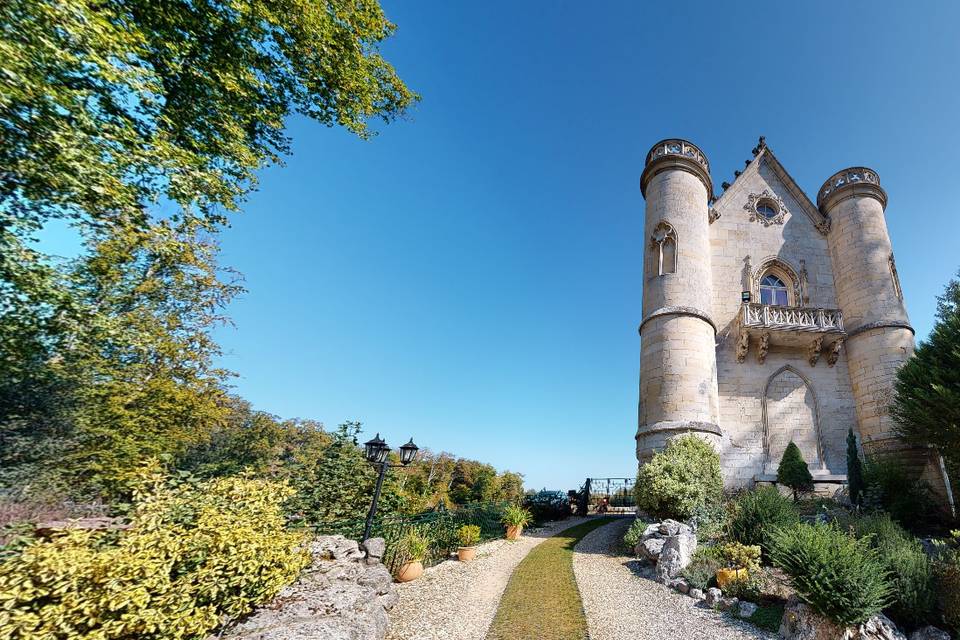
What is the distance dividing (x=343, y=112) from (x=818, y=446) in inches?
760

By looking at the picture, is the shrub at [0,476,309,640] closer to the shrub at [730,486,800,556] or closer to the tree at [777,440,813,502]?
the shrub at [730,486,800,556]

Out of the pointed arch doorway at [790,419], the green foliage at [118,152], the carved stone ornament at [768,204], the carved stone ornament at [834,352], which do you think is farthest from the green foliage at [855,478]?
the green foliage at [118,152]

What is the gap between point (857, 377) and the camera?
14.5 metres

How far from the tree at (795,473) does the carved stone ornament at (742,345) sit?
333 centimetres

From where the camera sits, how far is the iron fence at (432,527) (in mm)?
8297

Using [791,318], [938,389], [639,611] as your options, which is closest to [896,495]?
[938,389]

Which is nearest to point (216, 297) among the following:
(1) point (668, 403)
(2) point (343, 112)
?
(2) point (343, 112)

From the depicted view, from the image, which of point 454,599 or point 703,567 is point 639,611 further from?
point 454,599

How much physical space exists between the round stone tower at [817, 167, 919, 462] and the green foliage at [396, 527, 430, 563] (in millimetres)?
15916

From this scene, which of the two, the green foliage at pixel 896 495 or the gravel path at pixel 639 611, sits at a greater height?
the green foliage at pixel 896 495

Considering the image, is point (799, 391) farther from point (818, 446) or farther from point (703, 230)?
point (703, 230)

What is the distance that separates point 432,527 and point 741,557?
6855 millimetres

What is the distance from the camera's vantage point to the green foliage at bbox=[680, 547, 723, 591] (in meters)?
6.97

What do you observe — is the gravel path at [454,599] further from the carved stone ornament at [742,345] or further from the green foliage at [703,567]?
the carved stone ornament at [742,345]
